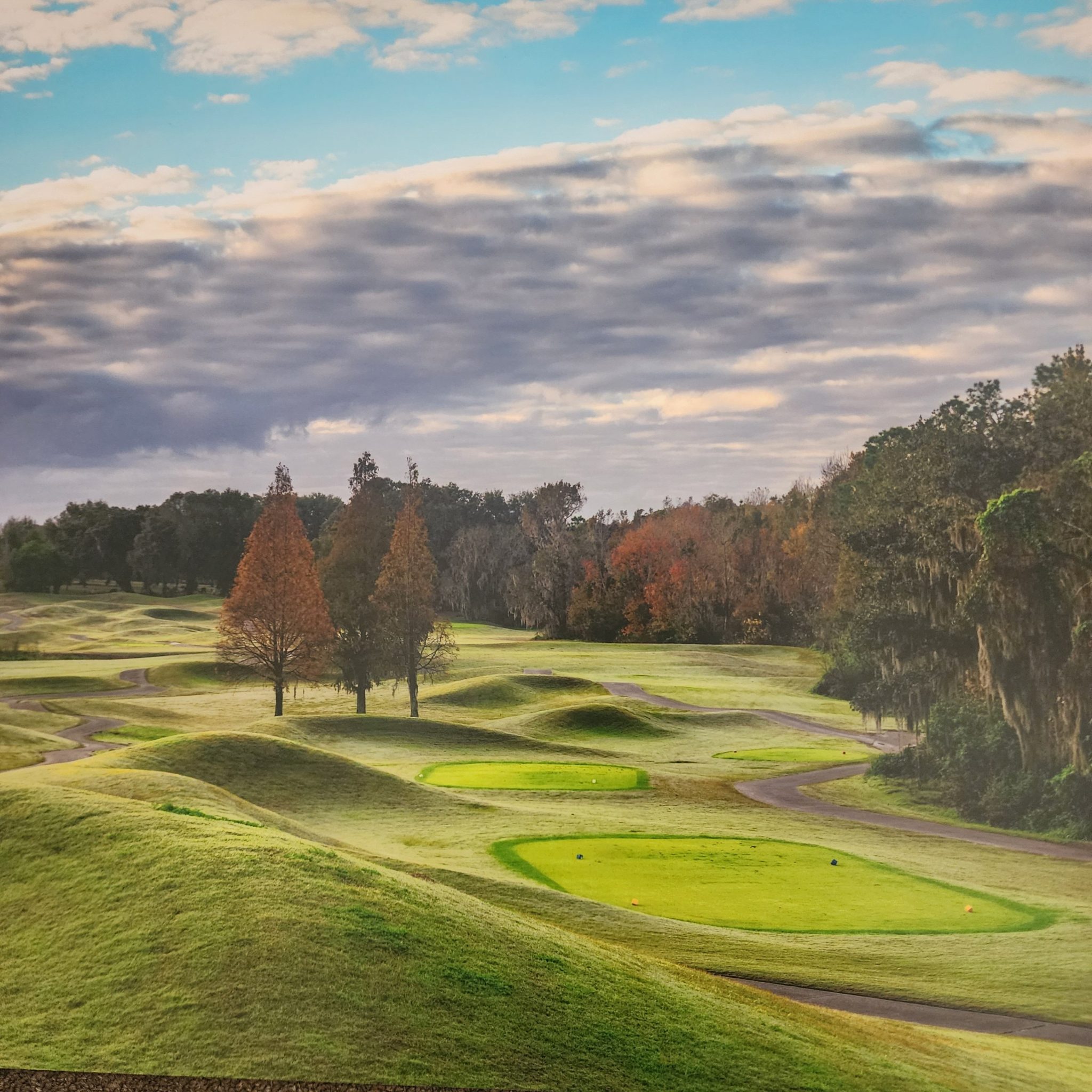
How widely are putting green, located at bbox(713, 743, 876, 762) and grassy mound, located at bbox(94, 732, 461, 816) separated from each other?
21.7 metres

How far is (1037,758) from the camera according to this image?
3881 cm

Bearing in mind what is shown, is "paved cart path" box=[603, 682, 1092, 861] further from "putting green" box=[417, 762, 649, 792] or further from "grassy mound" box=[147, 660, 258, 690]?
"grassy mound" box=[147, 660, 258, 690]

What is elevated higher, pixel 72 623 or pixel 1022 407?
pixel 1022 407

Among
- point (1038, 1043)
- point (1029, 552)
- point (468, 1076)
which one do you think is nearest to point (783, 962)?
point (1038, 1043)

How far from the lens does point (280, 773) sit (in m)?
34.7

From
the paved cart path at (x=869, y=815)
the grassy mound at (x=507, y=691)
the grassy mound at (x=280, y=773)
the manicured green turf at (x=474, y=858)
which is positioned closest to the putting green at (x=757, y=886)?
the manicured green turf at (x=474, y=858)

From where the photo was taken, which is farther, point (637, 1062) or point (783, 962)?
point (783, 962)

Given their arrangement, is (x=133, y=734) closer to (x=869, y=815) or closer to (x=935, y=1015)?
(x=869, y=815)

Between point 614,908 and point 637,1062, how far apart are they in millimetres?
Result: 10516

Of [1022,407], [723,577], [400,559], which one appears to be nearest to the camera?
Answer: [1022,407]

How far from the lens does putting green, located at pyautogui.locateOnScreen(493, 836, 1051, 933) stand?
79.6 ft

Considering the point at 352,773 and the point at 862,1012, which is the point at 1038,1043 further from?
the point at 352,773

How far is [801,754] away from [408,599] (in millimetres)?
22395

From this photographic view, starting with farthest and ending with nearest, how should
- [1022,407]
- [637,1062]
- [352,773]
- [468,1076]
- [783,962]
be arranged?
[1022,407], [352,773], [783,962], [637,1062], [468,1076]
